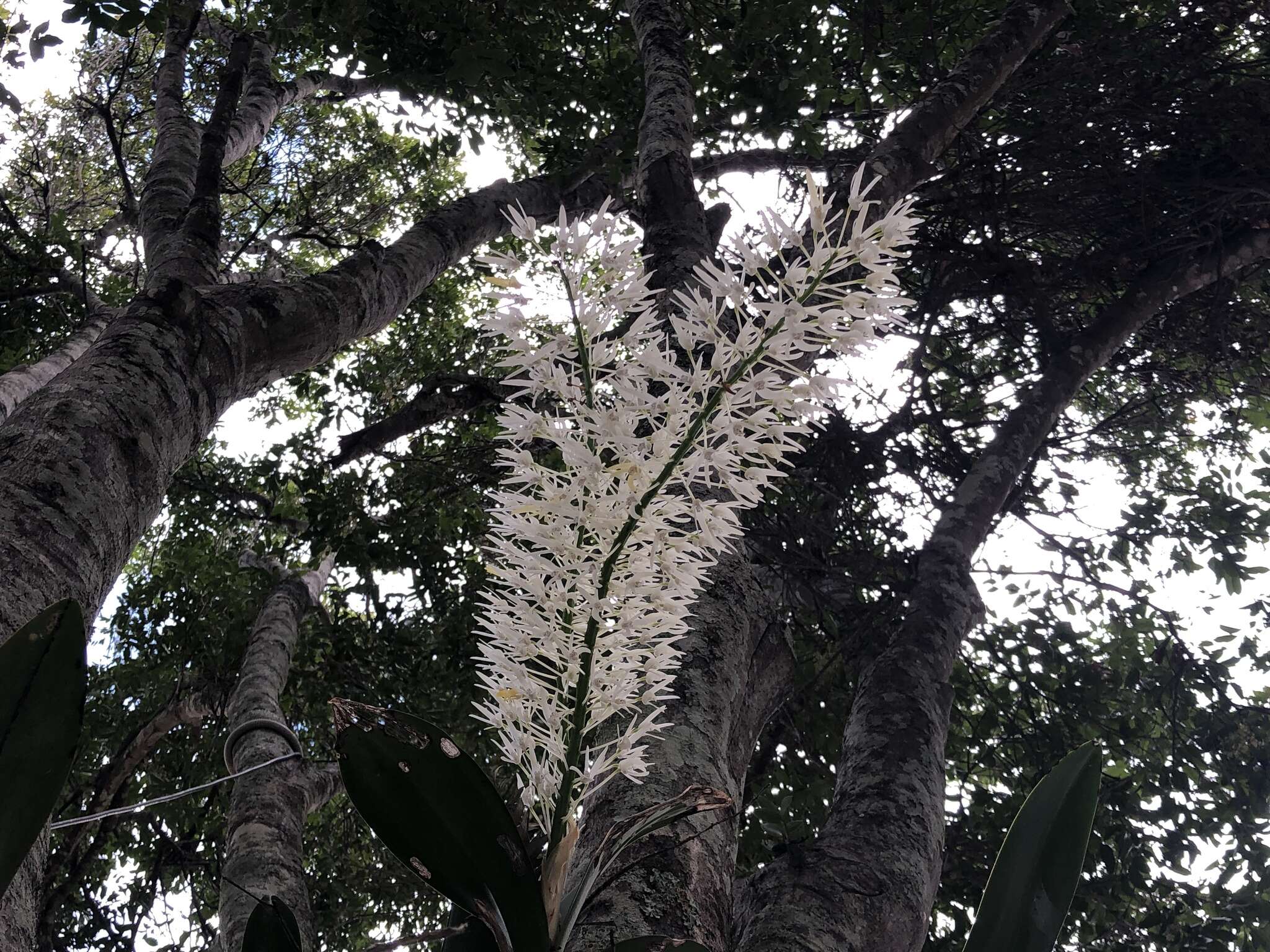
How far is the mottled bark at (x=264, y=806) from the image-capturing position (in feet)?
9.15

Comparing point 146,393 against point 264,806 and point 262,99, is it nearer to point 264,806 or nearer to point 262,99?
point 264,806

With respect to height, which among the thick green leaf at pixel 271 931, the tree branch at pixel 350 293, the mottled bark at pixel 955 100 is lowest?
the thick green leaf at pixel 271 931

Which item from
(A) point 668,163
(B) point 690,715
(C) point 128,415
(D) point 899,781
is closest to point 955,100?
(A) point 668,163

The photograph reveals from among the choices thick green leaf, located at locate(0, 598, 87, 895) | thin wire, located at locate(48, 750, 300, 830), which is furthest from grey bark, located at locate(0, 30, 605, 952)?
thick green leaf, located at locate(0, 598, 87, 895)

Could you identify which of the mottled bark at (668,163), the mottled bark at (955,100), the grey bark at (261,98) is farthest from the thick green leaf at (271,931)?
the grey bark at (261,98)

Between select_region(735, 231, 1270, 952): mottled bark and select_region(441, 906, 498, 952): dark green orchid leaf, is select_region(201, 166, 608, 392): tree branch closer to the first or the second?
select_region(735, 231, 1270, 952): mottled bark

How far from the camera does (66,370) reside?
196 centimetres

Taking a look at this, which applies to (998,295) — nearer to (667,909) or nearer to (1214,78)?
(1214,78)

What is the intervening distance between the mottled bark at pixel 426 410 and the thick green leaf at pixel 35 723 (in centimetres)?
233

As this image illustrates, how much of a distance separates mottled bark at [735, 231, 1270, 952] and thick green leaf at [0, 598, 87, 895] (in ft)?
4.81

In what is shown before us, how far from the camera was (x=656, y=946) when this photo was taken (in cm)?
78

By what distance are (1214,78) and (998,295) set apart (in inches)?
59.2

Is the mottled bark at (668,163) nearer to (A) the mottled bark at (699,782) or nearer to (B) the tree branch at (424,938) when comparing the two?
(A) the mottled bark at (699,782)

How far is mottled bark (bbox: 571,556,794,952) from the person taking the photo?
45.3 inches
